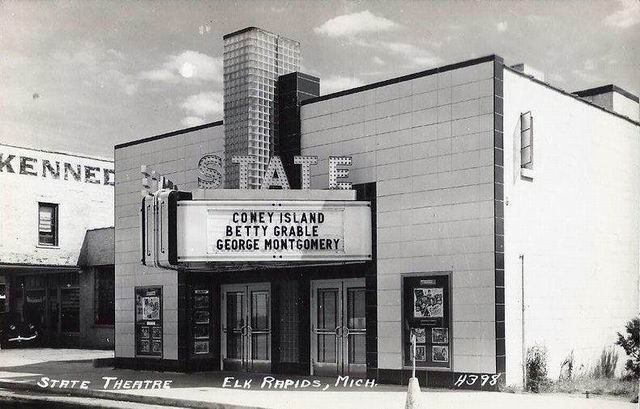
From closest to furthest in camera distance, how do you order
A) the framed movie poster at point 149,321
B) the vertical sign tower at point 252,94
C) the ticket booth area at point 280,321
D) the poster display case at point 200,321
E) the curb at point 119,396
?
the curb at point 119,396
the ticket booth area at point 280,321
the vertical sign tower at point 252,94
the poster display case at point 200,321
the framed movie poster at point 149,321

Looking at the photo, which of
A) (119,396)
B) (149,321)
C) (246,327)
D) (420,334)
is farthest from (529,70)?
(119,396)

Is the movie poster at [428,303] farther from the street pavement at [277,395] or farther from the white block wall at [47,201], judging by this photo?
the white block wall at [47,201]

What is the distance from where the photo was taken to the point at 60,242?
3369 centimetres

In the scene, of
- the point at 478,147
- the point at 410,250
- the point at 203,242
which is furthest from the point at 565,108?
the point at 203,242

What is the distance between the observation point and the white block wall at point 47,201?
107 ft

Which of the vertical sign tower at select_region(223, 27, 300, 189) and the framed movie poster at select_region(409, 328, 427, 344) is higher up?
the vertical sign tower at select_region(223, 27, 300, 189)

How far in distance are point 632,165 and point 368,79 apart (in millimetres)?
7534

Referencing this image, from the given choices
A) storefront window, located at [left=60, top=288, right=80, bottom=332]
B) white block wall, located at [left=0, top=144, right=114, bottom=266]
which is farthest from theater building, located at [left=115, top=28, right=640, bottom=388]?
white block wall, located at [left=0, top=144, right=114, bottom=266]

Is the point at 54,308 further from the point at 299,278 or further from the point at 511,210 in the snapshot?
the point at 511,210

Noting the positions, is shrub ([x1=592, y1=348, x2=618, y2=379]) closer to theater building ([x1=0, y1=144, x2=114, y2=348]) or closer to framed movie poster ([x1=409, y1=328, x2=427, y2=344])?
framed movie poster ([x1=409, y1=328, x2=427, y2=344])

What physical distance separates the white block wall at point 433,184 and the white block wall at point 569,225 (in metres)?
0.49

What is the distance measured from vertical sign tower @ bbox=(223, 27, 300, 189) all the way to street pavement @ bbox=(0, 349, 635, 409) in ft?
15.2

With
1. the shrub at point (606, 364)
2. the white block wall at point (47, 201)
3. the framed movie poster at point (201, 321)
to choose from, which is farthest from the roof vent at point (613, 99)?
the white block wall at point (47, 201)

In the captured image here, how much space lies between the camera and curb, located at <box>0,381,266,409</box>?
49.2ft
